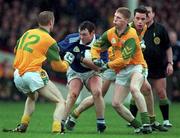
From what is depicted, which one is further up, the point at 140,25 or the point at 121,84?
the point at 140,25

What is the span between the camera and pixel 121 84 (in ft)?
50.6

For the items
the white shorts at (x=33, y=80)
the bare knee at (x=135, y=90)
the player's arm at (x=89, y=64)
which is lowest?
the bare knee at (x=135, y=90)

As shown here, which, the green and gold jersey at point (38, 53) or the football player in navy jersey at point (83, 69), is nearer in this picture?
the green and gold jersey at point (38, 53)

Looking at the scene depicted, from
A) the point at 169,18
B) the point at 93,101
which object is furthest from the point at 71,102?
the point at 169,18

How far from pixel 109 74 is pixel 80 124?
5.33 ft

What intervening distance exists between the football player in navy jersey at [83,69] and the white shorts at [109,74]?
2.20 ft

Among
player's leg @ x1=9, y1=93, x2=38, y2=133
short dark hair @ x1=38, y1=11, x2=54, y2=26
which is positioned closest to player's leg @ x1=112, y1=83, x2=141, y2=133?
player's leg @ x1=9, y1=93, x2=38, y2=133

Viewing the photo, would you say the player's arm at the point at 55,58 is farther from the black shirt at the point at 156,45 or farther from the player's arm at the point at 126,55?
the black shirt at the point at 156,45

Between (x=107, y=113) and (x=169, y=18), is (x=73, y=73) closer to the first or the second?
(x=107, y=113)

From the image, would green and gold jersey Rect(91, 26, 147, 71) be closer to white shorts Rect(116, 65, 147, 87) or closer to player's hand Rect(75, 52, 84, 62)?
white shorts Rect(116, 65, 147, 87)

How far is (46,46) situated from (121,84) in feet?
5.15

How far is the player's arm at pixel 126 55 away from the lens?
49.2 feet

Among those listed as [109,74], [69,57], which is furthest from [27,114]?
[109,74]

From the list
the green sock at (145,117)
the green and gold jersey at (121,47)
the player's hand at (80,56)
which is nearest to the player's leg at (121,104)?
the green sock at (145,117)
